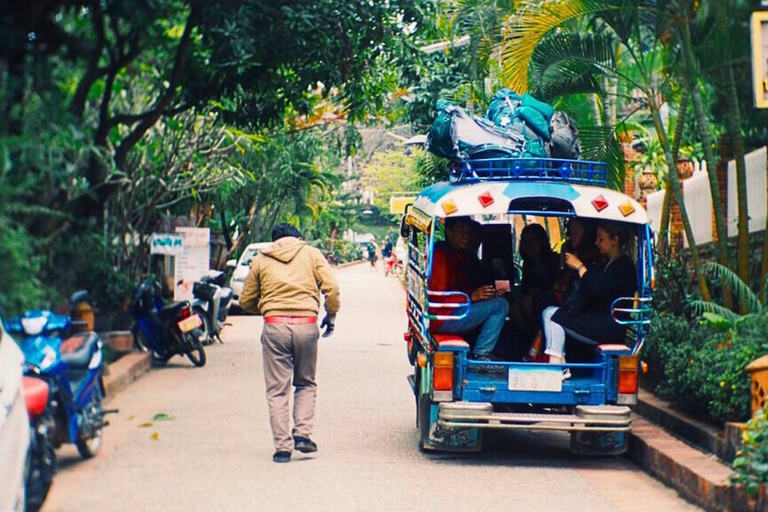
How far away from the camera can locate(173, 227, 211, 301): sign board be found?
1938cm

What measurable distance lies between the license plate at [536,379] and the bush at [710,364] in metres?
1.21

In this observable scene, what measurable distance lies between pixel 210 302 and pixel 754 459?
13.6 meters

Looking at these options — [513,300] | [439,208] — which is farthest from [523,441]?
[439,208]

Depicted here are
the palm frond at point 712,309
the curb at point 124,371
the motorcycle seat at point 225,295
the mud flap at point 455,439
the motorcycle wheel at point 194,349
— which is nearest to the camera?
the mud flap at point 455,439

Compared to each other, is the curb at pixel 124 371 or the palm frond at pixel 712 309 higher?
the palm frond at pixel 712 309

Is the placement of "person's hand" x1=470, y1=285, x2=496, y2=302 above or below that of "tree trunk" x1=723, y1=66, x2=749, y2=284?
below

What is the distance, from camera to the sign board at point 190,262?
19.4 m

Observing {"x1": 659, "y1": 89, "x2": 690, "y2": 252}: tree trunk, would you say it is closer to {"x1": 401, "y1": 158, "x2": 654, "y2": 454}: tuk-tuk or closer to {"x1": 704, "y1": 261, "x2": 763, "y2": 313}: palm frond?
{"x1": 704, "y1": 261, "x2": 763, "y2": 313}: palm frond

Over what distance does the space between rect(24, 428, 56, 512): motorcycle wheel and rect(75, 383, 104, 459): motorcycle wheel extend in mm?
2021

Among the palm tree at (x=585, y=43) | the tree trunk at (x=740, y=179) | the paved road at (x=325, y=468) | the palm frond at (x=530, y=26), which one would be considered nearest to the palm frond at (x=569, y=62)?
the palm tree at (x=585, y=43)

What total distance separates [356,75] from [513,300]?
4527mm

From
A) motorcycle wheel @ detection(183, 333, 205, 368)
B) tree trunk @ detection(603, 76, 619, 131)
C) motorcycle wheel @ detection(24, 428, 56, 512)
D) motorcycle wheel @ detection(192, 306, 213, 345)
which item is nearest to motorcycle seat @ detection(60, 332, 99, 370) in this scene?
motorcycle wheel @ detection(24, 428, 56, 512)

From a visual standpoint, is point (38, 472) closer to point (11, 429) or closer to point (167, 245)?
point (11, 429)

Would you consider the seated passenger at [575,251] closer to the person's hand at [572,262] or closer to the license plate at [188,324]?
the person's hand at [572,262]
